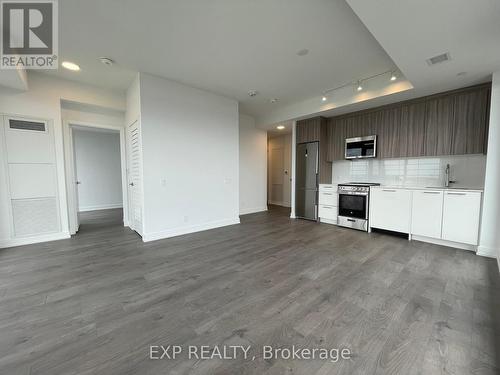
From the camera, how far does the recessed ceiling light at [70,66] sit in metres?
3.16

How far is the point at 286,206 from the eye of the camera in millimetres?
7359

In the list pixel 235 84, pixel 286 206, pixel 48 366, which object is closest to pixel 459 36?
pixel 235 84

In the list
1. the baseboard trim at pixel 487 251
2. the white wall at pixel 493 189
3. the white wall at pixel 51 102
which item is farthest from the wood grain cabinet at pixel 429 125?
the white wall at pixel 51 102

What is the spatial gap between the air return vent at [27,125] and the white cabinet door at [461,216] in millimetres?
6886

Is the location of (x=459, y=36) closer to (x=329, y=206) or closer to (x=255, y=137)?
(x=329, y=206)

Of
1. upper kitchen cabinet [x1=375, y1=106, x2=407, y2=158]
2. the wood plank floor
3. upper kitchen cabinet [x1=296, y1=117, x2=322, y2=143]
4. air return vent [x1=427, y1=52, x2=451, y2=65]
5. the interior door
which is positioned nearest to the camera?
the wood plank floor

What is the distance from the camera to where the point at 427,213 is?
11.4 ft

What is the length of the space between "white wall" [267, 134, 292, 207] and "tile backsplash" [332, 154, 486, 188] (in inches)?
83.2

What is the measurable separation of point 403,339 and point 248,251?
80.5 inches

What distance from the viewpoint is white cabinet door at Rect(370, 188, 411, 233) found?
3.71 meters

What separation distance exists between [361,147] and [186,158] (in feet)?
12.2

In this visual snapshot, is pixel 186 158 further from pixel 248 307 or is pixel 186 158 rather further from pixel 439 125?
pixel 439 125

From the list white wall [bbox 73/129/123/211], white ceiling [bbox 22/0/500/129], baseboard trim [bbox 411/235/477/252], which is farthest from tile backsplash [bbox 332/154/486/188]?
white wall [bbox 73/129/123/211]

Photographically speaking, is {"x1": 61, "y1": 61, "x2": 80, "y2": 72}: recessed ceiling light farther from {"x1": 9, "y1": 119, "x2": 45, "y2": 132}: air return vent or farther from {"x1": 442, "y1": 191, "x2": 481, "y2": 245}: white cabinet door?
{"x1": 442, "y1": 191, "x2": 481, "y2": 245}: white cabinet door
